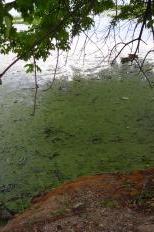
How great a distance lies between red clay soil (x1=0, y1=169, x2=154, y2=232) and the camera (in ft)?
8.69

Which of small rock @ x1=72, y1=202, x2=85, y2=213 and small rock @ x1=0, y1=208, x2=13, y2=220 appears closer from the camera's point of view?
small rock @ x1=72, y1=202, x2=85, y2=213

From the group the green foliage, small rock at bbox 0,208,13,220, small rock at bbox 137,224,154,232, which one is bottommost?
small rock at bbox 0,208,13,220

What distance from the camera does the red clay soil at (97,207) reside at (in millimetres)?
2649

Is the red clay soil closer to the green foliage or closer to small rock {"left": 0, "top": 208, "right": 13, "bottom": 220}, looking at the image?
small rock {"left": 0, "top": 208, "right": 13, "bottom": 220}

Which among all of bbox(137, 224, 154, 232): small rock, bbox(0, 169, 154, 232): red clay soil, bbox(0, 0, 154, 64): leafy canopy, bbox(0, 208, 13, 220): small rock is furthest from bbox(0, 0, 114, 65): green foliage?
bbox(0, 208, 13, 220): small rock

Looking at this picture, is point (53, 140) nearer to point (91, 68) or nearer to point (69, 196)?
point (69, 196)

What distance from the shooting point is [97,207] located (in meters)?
2.91

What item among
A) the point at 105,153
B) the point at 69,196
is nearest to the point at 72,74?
the point at 105,153

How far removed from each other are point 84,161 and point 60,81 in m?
2.90

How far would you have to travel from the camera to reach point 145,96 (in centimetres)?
595

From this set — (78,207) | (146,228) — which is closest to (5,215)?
(78,207)

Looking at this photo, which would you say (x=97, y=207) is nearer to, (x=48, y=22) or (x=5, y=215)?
(x=5, y=215)

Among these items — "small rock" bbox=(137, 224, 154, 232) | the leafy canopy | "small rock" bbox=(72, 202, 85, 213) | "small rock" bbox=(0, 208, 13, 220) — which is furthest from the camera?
"small rock" bbox=(0, 208, 13, 220)

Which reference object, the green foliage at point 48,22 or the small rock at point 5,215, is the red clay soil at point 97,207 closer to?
the small rock at point 5,215
